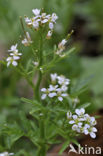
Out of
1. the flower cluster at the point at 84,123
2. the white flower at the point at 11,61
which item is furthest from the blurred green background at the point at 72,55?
the flower cluster at the point at 84,123

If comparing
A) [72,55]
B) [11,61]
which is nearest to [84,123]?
[11,61]

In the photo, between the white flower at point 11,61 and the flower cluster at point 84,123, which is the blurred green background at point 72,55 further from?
the flower cluster at point 84,123

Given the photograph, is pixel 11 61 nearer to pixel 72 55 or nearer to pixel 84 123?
pixel 84 123

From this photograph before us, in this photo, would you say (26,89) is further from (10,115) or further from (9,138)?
(9,138)

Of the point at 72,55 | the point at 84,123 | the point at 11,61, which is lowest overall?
the point at 84,123

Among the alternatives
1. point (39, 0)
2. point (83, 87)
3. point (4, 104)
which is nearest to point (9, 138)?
point (83, 87)

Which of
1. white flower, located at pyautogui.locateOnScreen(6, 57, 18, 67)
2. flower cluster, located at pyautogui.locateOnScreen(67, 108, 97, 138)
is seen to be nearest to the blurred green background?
white flower, located at pyautogui.locateOnScreen(6, 57, 18, 67)

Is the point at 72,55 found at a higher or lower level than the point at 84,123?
higher

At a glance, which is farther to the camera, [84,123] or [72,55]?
[72,55]

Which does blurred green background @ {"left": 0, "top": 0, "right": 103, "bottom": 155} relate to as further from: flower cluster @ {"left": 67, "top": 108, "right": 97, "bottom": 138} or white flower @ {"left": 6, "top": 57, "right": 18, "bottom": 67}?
flower cluster @ {"left": 67, "top": 108, "right": 97, "bottom": 138}

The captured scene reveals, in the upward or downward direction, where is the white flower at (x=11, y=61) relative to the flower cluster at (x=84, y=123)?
upward
